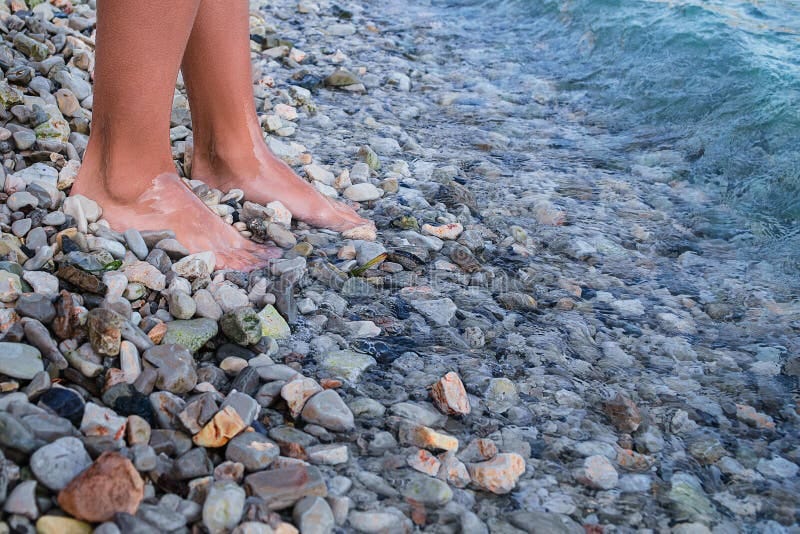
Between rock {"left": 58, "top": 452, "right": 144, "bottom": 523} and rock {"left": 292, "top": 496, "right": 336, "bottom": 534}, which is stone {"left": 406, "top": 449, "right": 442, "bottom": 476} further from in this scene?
rock {"left": 58, "top": 452, "right": 144, "bottom": 523}

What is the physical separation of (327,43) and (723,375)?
3521 millimetres

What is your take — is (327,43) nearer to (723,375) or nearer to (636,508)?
Result: (723,375)

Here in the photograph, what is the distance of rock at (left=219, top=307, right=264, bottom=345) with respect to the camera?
199cm

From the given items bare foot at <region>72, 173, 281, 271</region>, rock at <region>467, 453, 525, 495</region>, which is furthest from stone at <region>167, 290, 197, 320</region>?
rock at <region>467, 453, 525, 495</region>

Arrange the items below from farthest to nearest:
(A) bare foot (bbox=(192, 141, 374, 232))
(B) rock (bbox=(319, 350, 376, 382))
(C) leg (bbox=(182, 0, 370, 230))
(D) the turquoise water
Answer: (D) the turquoise water < (A) bare foot (bbox=(192, 141, 374, 232)) < (C) leg (bbox=(182, 0, 370, 230)) < (B) rock (bbox=(319, 350, 376, 382))

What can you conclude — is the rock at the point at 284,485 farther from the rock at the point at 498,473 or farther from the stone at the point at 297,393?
the rock at the point at 498,473

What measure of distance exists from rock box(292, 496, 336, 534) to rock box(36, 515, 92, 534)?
0.37 metres

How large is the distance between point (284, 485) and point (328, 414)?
0.91ft

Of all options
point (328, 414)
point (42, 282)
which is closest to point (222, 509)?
point (328, 414)

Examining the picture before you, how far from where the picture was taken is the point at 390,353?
6.97 feet

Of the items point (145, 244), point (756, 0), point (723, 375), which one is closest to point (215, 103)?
point (145, 244)

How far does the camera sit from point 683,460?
1834mm

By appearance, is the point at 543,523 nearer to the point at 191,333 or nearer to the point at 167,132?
the point at 191,333

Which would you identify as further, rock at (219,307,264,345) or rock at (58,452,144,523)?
rock at (219,307,264,345)
